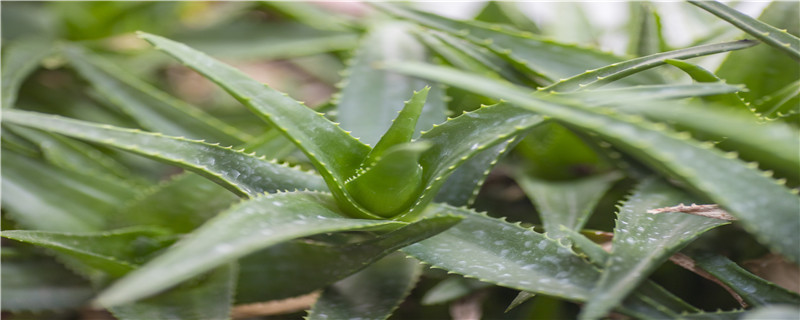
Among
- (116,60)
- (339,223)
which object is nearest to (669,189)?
(339,223)

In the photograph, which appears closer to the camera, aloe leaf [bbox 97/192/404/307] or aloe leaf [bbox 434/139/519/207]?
aloe leaf [bbox 97/192/404/307]

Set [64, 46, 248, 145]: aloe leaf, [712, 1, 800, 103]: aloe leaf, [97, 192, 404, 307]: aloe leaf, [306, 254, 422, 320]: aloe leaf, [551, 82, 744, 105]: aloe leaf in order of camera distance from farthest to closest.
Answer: [64, 46, 248, 145]: aloe leaf, [712, 1, 800, 103]: aloe leaf, [306, 254, 422, 320]: aloe leaf, [551, 82, 744, 105]: aloe leaf, [97, 192, 404, 307]: aloe leaf

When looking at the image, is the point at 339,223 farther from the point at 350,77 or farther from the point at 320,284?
the point at 350,77

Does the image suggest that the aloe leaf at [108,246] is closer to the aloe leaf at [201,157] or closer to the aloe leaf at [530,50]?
the aloe leaf at [201,157]

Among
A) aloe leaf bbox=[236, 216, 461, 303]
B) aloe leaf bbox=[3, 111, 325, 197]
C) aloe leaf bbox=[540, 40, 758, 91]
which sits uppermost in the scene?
aloe leaf bbox=[540, 40, 758, 91]

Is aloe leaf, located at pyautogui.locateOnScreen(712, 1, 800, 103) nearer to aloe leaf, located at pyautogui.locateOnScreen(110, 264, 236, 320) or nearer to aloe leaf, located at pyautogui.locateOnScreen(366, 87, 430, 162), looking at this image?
aloe leaf, located at pyautogui.locateOnScreen(366, 87, 430, 162)

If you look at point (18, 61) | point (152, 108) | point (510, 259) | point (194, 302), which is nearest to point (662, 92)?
point (510, 259)

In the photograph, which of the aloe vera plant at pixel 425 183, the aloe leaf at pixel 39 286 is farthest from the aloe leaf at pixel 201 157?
the aloe leaf at pixel 39 286

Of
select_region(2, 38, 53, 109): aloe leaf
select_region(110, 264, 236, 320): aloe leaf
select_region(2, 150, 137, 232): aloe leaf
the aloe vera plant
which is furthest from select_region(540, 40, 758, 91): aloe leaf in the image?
select_region(2, 38, 53, 109): aloe leaf
